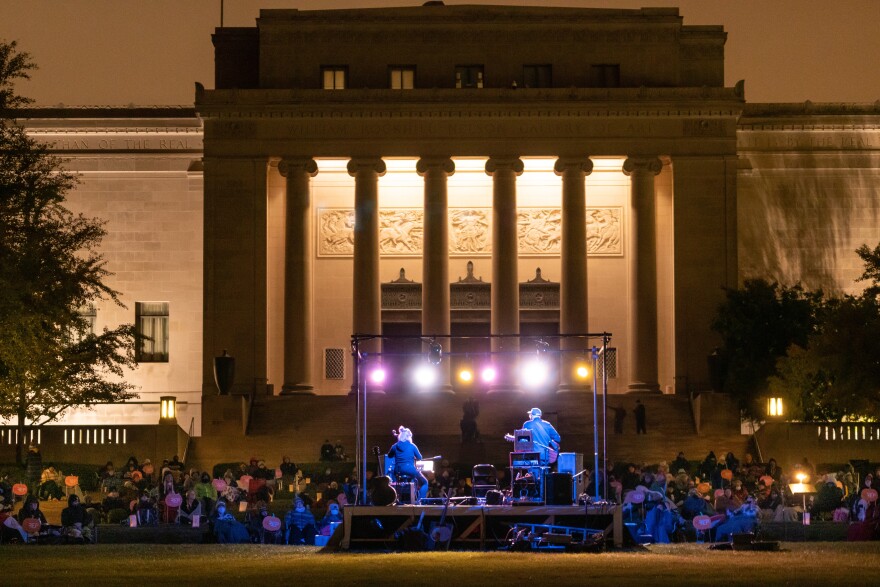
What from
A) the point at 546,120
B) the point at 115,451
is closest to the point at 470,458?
the point at 115,451

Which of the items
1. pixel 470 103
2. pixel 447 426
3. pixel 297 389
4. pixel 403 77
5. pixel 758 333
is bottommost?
pixel 447 426

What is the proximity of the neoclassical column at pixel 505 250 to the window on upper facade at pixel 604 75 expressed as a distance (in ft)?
16.3

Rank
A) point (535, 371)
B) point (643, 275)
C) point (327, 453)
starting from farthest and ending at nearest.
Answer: point (643, 275), point (327, 453), point (535, 371)

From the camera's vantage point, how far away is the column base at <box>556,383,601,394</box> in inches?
2643

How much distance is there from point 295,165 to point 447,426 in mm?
13462

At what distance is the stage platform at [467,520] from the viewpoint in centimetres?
3397

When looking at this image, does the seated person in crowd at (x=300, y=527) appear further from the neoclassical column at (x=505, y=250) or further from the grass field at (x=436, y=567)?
the neoclassical column at (x=505, y=250)

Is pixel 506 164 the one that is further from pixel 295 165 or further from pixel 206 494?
pixel 206 494

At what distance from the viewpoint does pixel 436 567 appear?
28.9 m

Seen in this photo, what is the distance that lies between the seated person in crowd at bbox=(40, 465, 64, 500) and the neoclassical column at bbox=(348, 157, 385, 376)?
19923 millimetres

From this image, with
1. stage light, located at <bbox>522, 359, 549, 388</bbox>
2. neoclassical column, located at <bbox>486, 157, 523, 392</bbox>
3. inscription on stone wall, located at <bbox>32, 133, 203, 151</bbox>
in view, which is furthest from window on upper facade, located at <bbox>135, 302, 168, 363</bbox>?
stage light, located at <bbox>522, 359, 549, 388</bbox>

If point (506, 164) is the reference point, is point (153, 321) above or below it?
below

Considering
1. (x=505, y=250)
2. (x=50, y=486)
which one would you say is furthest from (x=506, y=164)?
(x=50, y=486)

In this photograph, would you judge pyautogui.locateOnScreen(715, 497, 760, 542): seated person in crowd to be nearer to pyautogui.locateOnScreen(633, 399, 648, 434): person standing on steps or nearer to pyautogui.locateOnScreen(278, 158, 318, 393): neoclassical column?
pyautogui.locateOnScreen(633, 399, 648, 434): person standing on steps
